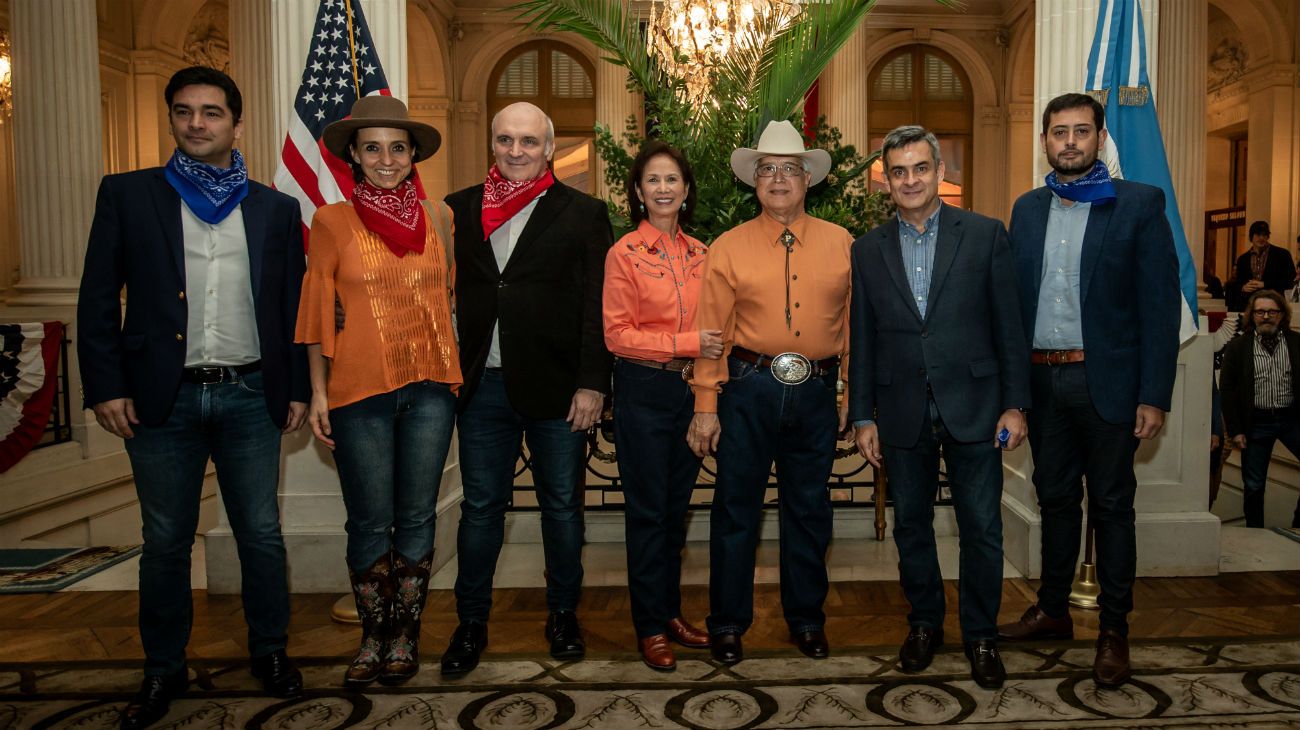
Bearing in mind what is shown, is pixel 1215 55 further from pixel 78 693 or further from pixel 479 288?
pixel 78 693

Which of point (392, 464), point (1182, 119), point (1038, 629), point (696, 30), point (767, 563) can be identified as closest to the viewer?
point (392, 464)

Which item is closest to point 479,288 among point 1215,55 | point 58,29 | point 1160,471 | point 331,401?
point 331,401

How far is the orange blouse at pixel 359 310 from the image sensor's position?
2.73 meters

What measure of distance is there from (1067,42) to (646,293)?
2514 millimetres

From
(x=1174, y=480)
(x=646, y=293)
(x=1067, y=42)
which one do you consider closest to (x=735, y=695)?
(x=646, y=293)

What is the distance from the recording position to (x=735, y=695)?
2854mm

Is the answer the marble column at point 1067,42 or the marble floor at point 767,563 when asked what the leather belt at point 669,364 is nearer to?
the marble floor at point 767,563

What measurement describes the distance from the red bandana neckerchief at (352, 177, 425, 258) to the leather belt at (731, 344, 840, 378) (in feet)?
3.54

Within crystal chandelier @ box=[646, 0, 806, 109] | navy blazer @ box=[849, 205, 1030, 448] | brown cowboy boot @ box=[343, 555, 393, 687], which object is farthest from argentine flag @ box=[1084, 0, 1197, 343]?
brown cowboy boot @ box=[343, 555, 393, 687]

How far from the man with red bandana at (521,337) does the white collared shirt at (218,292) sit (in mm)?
649

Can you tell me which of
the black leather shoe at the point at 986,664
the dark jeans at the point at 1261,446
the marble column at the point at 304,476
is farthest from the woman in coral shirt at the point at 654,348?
the dark jeans at the point at 1261,446

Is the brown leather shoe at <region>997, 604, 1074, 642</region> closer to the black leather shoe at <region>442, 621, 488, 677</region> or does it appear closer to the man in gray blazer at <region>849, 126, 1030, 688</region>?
the man in gray blazer at <region>849, 126, 1030, 688</region>

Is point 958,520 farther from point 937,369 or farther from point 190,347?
point 190,347

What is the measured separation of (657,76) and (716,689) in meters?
3.02
